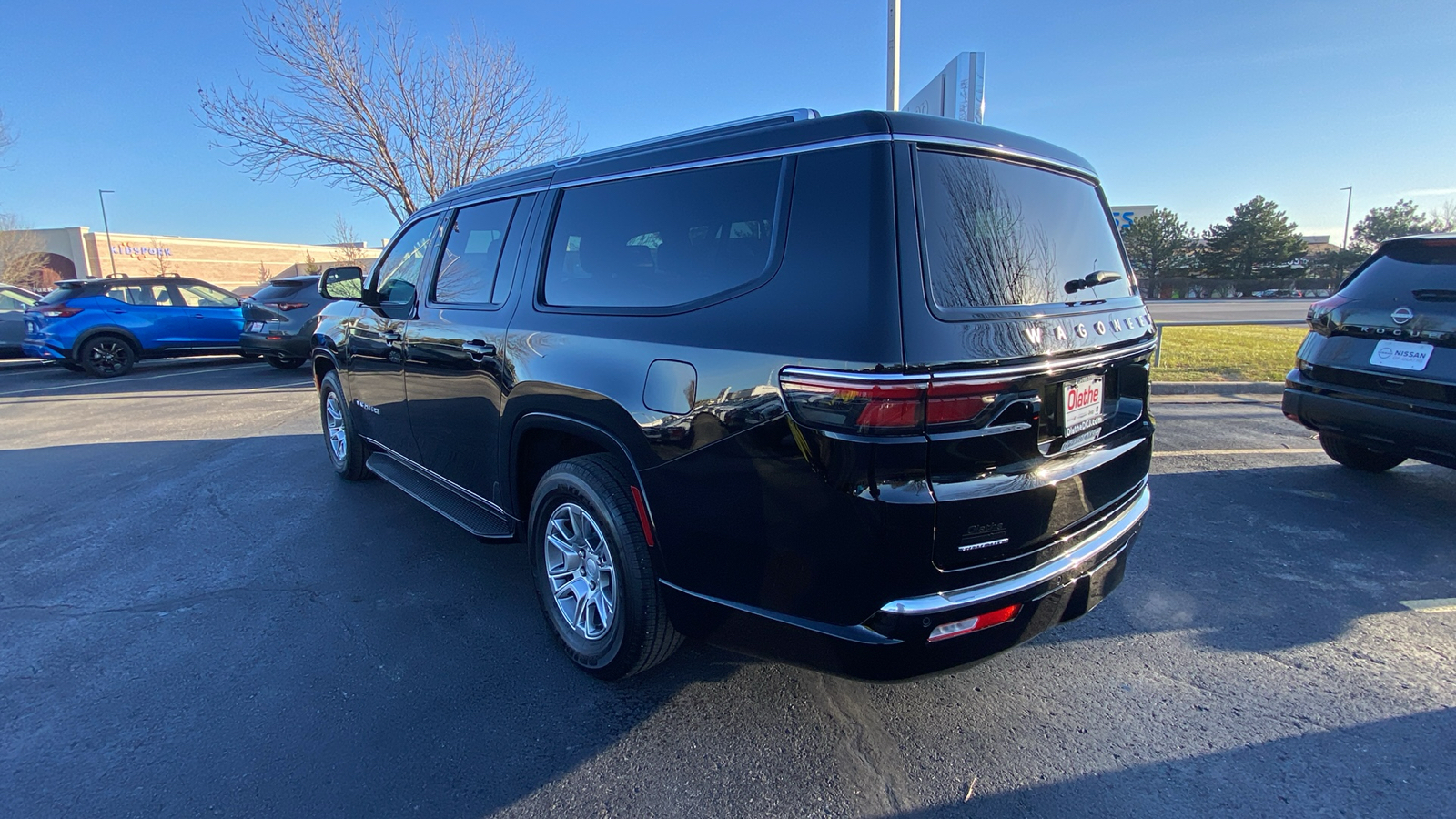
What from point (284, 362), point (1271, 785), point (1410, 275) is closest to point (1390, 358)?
point (1410, 275)

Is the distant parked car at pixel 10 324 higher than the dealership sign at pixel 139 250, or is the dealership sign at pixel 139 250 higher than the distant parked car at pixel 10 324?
the dealership sign at pixel 139 250

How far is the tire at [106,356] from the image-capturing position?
11.6 m

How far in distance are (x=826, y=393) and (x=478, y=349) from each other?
6.61 feet

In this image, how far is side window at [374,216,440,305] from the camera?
411 cm

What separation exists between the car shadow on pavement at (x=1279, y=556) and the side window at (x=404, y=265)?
3910mm

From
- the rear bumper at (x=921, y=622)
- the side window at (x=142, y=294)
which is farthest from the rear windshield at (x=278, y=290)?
the rear bumper at (x=921, y=622)

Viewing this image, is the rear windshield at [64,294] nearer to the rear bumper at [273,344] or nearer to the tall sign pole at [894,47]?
the rear bumper at [273,344]

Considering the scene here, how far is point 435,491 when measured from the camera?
3906 mm

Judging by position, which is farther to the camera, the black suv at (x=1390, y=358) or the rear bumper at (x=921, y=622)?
the black suv at (x=1390, y=358)

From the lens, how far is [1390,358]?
423cm

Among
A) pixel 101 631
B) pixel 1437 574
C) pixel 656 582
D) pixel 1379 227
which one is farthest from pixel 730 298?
pixel 1379 227

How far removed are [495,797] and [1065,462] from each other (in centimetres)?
209

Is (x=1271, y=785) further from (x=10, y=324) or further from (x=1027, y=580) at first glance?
(x=10, y=324)

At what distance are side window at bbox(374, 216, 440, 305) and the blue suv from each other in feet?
29.9
